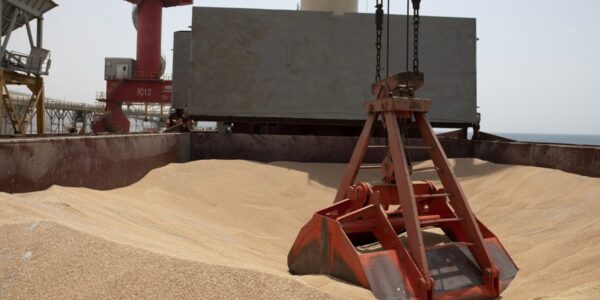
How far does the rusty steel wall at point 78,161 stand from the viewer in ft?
12.1

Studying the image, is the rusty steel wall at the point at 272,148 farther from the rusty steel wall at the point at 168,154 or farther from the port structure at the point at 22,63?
the port structure at the point at 22,63

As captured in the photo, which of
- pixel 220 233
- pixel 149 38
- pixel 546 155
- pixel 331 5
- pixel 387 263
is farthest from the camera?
pixel 149 38

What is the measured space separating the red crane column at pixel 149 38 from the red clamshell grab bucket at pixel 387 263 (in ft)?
105

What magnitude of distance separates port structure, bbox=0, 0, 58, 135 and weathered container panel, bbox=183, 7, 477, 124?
49.8ft

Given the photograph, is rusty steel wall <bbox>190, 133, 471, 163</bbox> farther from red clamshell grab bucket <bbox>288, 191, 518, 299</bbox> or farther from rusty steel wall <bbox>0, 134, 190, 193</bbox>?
red clamshell grab bucket <bbox>288, 191, 518, 299</bbox>

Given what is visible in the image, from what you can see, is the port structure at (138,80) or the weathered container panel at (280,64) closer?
the weathered container panel at (280,64)

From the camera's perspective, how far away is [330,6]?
Answer: 17047 millimetres

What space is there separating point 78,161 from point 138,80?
1175 inches

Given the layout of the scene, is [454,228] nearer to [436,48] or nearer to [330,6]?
[436,48]

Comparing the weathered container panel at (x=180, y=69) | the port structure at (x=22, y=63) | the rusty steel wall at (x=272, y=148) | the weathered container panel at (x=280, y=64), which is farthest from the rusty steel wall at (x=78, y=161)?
the port structure at (x=22, y=63)

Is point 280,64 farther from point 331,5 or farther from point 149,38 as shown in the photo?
point 149,38

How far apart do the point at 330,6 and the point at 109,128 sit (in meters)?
21.3

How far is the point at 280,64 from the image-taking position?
35.8 feet

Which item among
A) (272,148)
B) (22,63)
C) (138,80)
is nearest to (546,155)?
(272,148)
